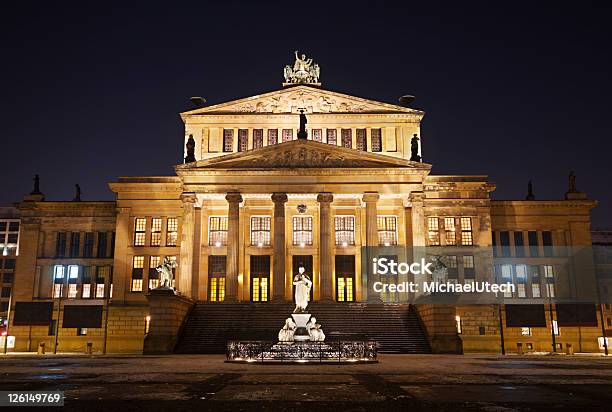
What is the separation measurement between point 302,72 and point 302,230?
1654 centimetres

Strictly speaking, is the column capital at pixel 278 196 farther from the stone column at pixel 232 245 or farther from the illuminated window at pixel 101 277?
the illuminated window at pixel 101 277

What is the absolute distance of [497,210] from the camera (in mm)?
63719

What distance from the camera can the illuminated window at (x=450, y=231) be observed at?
5928 cm

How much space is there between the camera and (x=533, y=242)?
209 feet

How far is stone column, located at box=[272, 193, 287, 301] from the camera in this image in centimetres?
5281

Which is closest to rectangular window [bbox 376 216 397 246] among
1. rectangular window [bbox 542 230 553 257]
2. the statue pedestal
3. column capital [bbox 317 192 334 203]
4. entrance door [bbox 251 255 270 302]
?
column capital [bbox 317 192 334 203]

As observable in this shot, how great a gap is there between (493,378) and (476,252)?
39363 mm

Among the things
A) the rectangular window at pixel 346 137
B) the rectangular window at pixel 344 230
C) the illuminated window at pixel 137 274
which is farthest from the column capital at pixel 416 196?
the illuminated window at pixel 137 274

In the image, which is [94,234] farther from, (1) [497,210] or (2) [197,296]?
(1) [497,210]

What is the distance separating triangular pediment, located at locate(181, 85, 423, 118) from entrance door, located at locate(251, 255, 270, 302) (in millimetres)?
14640

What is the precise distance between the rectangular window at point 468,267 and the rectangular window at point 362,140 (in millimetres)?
14461

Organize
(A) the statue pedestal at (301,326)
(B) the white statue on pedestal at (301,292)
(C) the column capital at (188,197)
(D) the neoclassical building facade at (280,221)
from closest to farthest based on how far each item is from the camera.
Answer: (A) the statue pedestal at (301,326), (B) the white statue on pedestal at (301,292), (D) the neoclassical building facade at (280,221), (C) the column capital at (188,197)

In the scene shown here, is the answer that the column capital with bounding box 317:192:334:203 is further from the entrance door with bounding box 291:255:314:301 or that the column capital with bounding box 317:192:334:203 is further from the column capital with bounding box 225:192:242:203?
the entrance door with bounding box 291:255:314:301

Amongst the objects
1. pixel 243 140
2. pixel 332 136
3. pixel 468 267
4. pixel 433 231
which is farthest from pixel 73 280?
pixel 468 267
